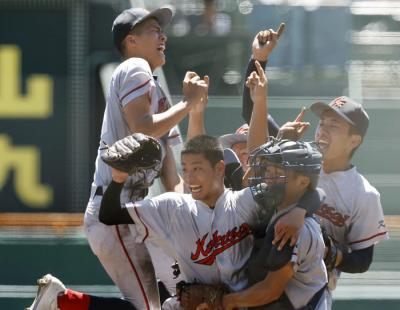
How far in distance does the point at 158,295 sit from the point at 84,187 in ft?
7.40

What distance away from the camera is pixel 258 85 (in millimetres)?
3992

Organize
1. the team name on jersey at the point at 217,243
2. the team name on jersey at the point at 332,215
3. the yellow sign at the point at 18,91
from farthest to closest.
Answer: the yellow sign at the point at 18,91
the team name on jersey at the point at 332,215
the team name on jersey at the point at 217,243

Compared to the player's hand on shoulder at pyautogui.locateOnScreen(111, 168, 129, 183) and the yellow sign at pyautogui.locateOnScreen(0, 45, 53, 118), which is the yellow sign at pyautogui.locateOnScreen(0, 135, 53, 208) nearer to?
the yellow sign at pyautogui.locateOnScreen(0, 45, 53, 118)

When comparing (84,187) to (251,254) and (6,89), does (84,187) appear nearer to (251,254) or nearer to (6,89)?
(6,89)

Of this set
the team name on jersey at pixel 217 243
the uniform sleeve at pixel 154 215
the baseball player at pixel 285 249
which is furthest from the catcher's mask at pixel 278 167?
the uniform sleeve at pixel 154 215

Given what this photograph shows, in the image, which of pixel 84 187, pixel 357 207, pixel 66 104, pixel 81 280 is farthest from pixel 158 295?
pixel 66 104

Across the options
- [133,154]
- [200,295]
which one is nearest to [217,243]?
[200,295]

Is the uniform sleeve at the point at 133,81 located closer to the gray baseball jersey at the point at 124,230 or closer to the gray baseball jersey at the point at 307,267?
the gray baseball jersey at the point at 124,230

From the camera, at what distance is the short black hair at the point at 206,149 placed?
3.65 m

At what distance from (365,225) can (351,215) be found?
6cm

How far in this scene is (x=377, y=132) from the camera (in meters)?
5.66

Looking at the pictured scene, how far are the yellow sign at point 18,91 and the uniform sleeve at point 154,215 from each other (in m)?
2.82

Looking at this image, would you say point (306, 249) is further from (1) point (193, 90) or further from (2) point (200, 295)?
(1) point (193, 90)

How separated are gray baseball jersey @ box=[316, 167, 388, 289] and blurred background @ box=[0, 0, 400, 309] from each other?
1.88 metres
